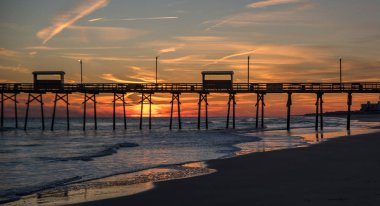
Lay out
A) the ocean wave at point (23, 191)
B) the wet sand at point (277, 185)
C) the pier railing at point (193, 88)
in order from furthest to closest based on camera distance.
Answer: the pier railing at point (193, 88) → the ocean wave at point (23, 191) → the wet sand at point (277, 185)

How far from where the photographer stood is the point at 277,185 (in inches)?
492

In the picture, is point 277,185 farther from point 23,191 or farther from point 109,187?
point 23,191

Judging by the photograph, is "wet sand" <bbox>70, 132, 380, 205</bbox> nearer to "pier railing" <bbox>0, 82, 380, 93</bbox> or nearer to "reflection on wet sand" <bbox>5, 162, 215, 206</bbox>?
"reflection on wet sand" <bbox>5, 162, 215, 206</bbox>

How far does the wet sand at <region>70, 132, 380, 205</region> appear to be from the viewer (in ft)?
34.8

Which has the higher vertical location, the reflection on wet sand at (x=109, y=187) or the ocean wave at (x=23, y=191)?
the reflection on wet sand at (x=109, y=187)

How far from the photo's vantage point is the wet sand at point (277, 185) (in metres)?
10.6

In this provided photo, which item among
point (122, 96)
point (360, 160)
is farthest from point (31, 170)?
point (122, 96)

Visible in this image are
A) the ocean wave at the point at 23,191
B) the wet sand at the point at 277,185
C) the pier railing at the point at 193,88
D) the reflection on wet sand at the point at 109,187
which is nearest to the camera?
the wet sand at the point at 277,185

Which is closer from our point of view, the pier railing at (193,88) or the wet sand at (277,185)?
the wet sand at (277,185)

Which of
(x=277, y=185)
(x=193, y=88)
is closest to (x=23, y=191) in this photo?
(x=277, y=185)

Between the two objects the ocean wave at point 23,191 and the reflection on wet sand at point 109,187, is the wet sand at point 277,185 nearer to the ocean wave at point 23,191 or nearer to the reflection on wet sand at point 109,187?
the reflection on wet sand at point 109,187

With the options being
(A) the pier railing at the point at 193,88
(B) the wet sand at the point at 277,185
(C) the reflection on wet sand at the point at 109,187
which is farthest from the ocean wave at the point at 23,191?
(A) the pier railing at the point at 193,88

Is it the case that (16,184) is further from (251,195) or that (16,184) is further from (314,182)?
(314,182)

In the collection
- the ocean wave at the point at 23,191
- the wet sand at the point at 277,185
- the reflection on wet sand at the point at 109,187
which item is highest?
the wet sand at the point at 277,185
